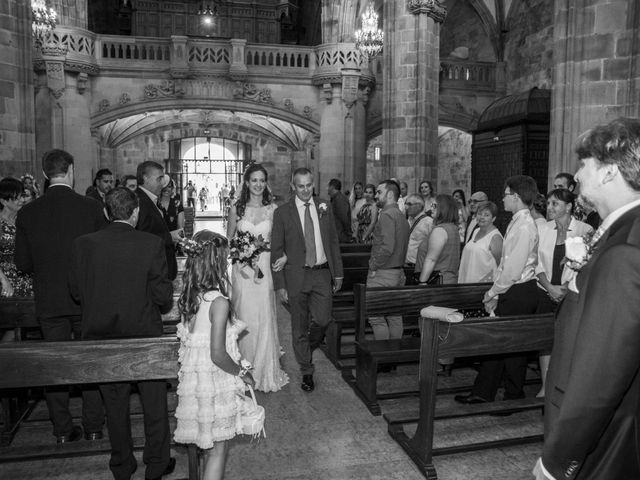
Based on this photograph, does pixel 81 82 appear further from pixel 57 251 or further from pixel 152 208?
pixel 57 251

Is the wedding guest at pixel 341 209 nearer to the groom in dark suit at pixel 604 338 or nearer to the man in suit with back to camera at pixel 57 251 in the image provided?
the man in suit with back to camera at pixel 57 251

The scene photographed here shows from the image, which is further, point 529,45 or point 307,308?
point 529,45

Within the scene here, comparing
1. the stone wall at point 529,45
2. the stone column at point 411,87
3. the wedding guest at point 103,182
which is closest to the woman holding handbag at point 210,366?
the wedding guest at point 103,182

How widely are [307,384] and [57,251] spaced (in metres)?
2.45

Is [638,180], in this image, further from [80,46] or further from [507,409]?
[80,46]

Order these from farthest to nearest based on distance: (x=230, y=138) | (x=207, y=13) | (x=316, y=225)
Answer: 1. (x=230, y=138)
2. (x=207, y=13)
3. (x=316, y=225)

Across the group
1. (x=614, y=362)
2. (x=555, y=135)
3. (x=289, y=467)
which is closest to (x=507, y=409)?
(x=289, y=467)

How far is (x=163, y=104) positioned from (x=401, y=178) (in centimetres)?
963

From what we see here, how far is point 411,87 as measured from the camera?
40.0ft

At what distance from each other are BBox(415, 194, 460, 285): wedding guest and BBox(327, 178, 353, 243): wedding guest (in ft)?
13.9

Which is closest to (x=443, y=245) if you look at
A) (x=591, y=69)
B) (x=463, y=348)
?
(x=463, y=348)

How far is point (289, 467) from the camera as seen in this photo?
12.1 feet

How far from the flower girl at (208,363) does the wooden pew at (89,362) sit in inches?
4.9

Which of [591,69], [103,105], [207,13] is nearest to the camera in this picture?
[591,69]
